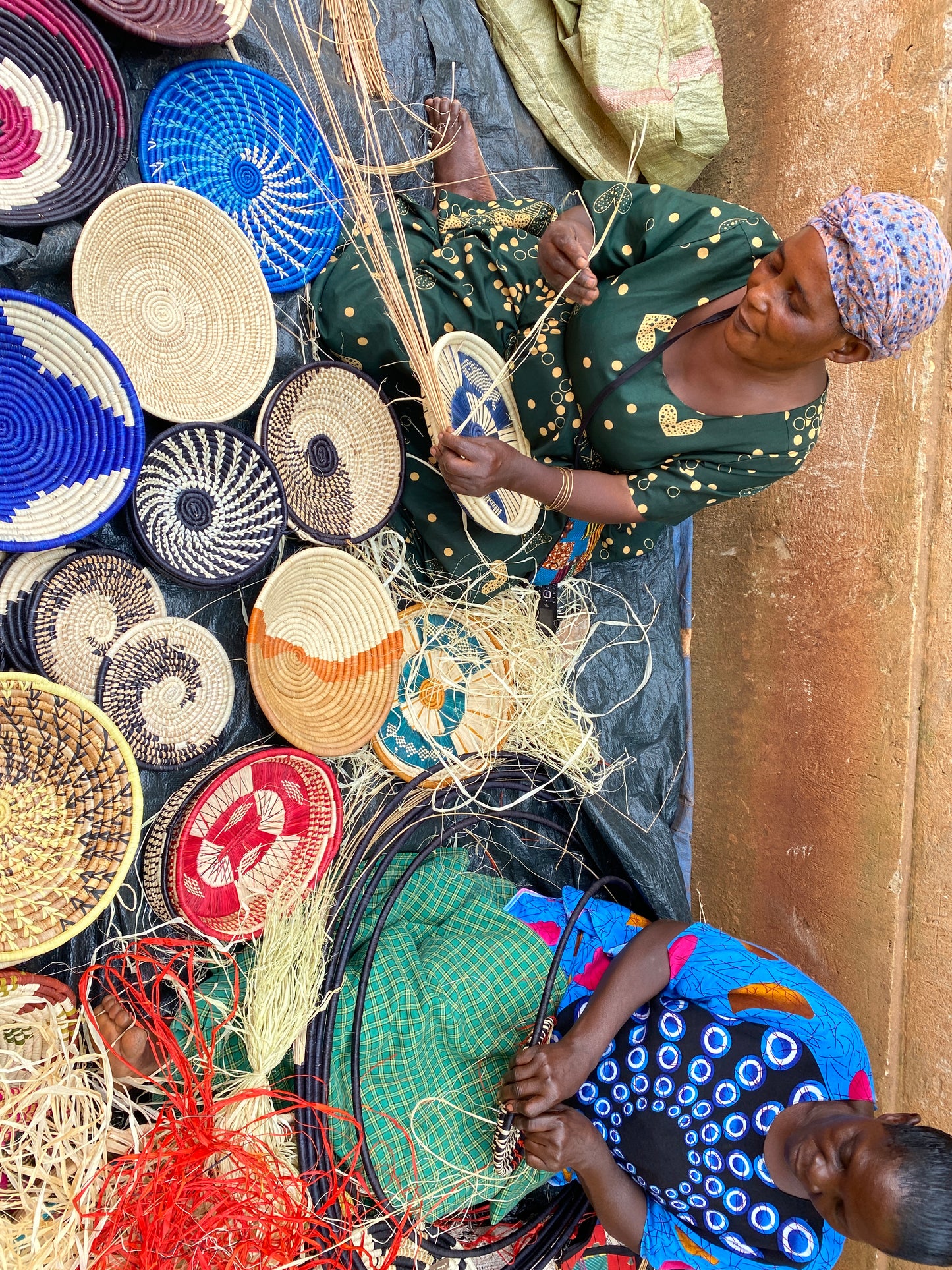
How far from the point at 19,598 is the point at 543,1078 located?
1266mm

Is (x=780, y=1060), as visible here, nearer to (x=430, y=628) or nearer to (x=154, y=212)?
(x=430, y=628)

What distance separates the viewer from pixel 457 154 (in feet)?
6.97

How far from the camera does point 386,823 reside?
1997 millimetres

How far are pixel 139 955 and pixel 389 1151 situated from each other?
2.15ft

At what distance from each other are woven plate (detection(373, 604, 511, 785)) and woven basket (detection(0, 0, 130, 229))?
105 cm

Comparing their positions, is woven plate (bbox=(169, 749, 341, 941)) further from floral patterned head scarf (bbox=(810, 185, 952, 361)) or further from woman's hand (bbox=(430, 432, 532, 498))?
floral patterned head scarf (bbox=(810, 185, 952, 361))

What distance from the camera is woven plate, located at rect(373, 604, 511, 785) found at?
2.08 meters

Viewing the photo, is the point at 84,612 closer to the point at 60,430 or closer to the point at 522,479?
the point at 60,430

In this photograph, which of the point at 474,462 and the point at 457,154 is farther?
the point at 457,154

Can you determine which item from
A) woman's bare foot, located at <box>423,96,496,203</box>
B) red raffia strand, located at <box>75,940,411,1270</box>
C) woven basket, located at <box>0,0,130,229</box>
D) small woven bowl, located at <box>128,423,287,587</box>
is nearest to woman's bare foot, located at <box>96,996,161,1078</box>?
red raffia strand, located at <box>75,940,411,1270</box>

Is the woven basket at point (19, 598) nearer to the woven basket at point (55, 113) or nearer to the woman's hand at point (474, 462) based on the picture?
the woven basket at point (55, 113)

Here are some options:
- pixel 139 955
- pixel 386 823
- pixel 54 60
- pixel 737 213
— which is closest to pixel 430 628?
pixel 386 823

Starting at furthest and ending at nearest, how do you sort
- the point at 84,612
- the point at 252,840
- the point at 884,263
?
the point at 252,840 < the point at 84,612 < the point at 884,263

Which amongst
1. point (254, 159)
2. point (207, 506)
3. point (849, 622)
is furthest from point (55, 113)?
point (849, 622)
